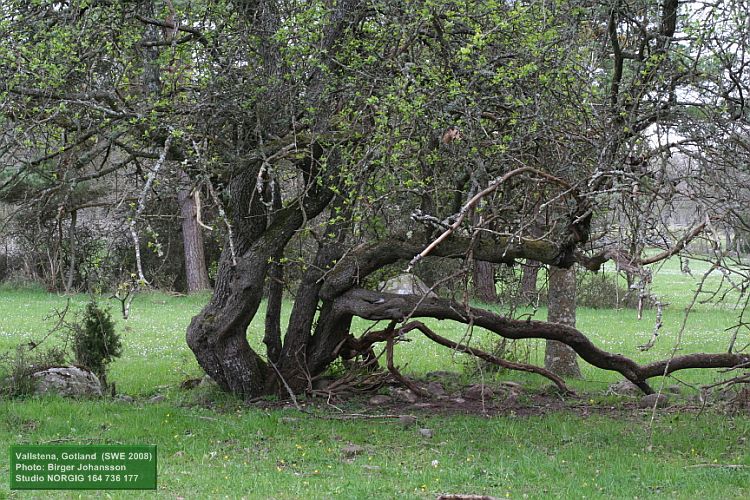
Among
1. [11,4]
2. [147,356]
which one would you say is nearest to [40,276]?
Result: [147,356]

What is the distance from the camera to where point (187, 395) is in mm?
10641

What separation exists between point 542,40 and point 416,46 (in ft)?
4.95

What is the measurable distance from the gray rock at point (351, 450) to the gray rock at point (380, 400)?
204 centimetres

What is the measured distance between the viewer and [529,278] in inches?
452

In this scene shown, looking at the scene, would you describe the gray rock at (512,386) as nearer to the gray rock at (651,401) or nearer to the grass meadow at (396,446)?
the grass meadow at (396,446)

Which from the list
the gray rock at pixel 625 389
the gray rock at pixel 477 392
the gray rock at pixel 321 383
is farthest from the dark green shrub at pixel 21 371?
the gray rock at pixel 625 389

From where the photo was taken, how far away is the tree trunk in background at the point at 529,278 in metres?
10.0

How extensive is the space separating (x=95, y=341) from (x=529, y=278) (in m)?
5.65

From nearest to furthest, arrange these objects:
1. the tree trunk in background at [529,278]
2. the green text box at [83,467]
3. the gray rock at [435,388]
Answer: the green text box at [83,467] < the tree trunk in background at [529,278] < the gray rock at [435,388]

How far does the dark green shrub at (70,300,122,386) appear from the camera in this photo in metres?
11.0

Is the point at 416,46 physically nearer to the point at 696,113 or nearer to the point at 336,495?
the point at 696,113

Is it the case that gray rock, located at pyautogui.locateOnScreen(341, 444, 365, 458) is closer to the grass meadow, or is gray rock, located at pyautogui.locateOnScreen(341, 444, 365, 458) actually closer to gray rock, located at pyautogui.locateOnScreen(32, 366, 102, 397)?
the grass meadow

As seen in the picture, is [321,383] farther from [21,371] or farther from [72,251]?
[21,371]

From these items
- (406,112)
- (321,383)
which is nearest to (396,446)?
(321,383)
